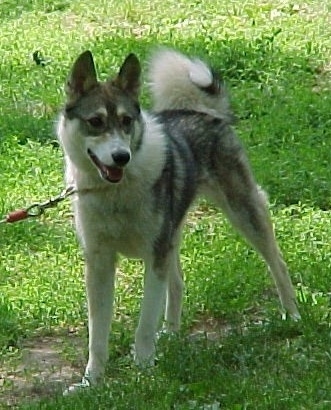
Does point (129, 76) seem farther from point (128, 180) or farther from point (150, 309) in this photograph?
point (150, 309)

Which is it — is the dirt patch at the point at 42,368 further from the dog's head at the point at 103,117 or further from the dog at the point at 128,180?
the dog's head at the point at 103,117

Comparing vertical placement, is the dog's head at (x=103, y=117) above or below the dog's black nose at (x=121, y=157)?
above

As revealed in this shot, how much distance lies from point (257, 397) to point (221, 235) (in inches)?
119

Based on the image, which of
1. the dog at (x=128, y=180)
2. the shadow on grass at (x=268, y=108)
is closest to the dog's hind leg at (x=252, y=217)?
the dog at (x=128, y=180)

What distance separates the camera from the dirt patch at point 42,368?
5.67 meters

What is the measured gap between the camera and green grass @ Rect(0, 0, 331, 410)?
17.1 feet

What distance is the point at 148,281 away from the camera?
5848mm

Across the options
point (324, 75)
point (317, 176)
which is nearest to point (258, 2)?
point (324, 75)

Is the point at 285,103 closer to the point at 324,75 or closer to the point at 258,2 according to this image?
the point at 324,75

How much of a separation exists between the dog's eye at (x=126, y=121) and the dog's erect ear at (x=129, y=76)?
9.0 inches

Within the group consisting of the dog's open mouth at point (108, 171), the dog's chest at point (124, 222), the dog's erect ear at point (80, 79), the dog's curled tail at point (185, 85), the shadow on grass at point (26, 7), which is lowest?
the dog's chest at point (124, 222)

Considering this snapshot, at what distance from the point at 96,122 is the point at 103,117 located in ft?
0.14

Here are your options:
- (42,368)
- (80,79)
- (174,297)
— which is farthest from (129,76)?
(42,368)

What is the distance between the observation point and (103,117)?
558 cm
